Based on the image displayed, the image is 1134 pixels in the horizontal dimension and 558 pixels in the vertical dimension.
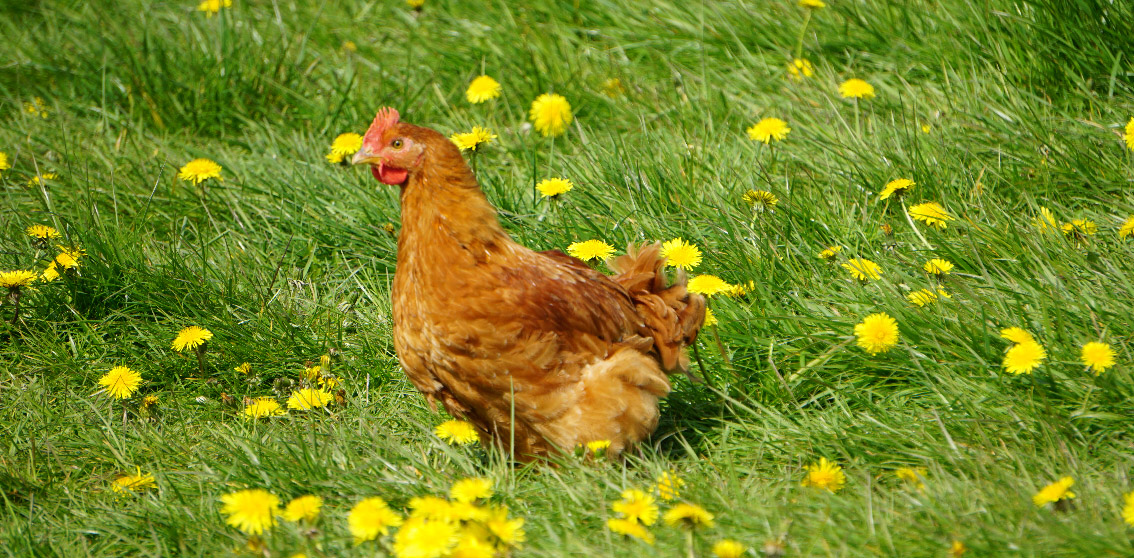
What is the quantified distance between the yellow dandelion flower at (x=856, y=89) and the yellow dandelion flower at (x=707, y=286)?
4.52 ft

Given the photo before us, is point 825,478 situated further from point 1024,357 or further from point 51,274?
point 51,274

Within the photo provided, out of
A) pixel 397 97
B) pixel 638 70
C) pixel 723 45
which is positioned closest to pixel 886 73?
pixel 723 45

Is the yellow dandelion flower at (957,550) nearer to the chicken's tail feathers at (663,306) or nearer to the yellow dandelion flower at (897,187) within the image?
the chicken's tail feathers at (663,306)

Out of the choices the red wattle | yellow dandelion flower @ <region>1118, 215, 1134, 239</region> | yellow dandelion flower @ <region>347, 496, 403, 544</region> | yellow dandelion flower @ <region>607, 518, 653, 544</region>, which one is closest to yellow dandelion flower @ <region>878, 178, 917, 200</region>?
yellow dandelion flower @ <region>1118, 215, 1134, 239</region>

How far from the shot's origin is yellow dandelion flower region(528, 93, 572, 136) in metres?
5.04

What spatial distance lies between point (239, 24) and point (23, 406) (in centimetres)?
300

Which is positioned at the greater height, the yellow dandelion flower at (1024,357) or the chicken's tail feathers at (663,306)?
the yellow dandelion flower at (1024,357)

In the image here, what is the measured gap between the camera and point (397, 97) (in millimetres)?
5516

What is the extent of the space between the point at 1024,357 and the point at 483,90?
2.92 metres

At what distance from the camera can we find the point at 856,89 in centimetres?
469

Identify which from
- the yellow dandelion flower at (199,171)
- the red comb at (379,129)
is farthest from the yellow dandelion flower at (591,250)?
the yellow dandelion flower at (199,171)

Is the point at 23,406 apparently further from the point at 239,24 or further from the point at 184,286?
the point at 239,24

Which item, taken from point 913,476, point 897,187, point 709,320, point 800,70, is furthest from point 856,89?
point 913,476

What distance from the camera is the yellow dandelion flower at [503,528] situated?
2604mm
